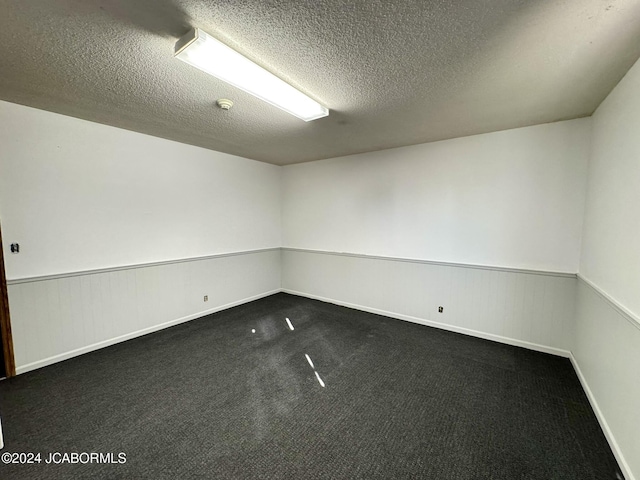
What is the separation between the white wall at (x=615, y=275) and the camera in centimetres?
153

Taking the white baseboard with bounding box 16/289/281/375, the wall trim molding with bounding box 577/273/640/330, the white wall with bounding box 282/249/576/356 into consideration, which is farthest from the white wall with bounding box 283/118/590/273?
the white baseboard with bounding box 16/289/281/375

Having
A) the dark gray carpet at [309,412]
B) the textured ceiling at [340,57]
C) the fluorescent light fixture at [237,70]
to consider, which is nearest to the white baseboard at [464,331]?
the dark gray carpet at [309,412]

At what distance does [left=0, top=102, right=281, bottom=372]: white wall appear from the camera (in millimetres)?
2471

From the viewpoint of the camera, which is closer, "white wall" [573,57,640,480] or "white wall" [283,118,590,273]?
"white wall" [573,57,640,480]

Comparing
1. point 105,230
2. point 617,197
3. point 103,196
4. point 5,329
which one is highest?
point 103,196

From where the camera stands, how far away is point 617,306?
1713 mm

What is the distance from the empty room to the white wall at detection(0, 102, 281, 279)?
0.07 feet

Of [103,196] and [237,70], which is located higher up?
[237,70]

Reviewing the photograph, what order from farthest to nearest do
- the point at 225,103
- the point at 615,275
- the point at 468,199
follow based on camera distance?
the point at 468,199, the point at 225,103, the point at 615,275

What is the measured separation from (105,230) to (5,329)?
118 cm

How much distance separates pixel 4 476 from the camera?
147 centimetres

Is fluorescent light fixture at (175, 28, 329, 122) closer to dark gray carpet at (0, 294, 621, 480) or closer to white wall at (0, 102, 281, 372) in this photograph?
white wall at (0, 102, 281, 372)

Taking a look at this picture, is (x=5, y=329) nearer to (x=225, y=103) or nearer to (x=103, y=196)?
(x=103, y=196)

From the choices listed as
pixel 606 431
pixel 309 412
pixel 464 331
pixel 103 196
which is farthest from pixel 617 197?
pixel 103 196
